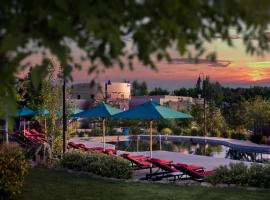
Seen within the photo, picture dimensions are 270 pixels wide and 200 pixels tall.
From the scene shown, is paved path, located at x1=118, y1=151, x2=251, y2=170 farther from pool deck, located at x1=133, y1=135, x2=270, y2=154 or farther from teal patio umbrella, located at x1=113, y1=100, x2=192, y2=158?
pool deck, located at x1=133, y1=135, x2=270, y2=154

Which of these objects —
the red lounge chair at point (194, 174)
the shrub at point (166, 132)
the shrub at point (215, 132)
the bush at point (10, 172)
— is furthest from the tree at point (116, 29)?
the shrub at point (166, 132)

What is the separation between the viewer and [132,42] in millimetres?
2246

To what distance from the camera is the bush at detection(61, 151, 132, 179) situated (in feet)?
41.0

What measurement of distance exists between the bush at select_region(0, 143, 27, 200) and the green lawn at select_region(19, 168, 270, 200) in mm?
737

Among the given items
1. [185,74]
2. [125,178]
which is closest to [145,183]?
[125,178]

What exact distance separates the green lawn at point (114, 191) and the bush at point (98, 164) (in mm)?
572

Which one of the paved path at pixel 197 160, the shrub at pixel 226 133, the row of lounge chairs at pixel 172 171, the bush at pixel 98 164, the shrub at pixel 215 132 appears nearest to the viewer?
the row of lounge chairs at pixel 172 171

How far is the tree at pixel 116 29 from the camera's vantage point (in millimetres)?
1972

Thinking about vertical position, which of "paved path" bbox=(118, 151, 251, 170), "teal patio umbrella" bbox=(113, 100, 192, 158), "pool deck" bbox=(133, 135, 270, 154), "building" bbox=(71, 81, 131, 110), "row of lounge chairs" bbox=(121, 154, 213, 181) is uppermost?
"building" bbox=(71, 81, 131, 110)

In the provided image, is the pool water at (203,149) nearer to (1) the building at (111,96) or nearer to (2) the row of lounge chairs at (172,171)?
(2) the row of lounge chairs at (172,171)

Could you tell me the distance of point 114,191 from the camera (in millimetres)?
10516

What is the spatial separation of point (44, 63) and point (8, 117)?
1.25 ft

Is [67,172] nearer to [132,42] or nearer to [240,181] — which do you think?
[240,181]

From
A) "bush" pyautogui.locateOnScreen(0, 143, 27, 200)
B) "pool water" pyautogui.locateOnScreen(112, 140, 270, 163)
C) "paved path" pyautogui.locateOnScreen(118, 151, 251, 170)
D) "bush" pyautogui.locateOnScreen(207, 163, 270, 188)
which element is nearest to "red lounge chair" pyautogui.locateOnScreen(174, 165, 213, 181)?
"bush" pyautogui.locateOnScreen(207, 163, 270, 188)
